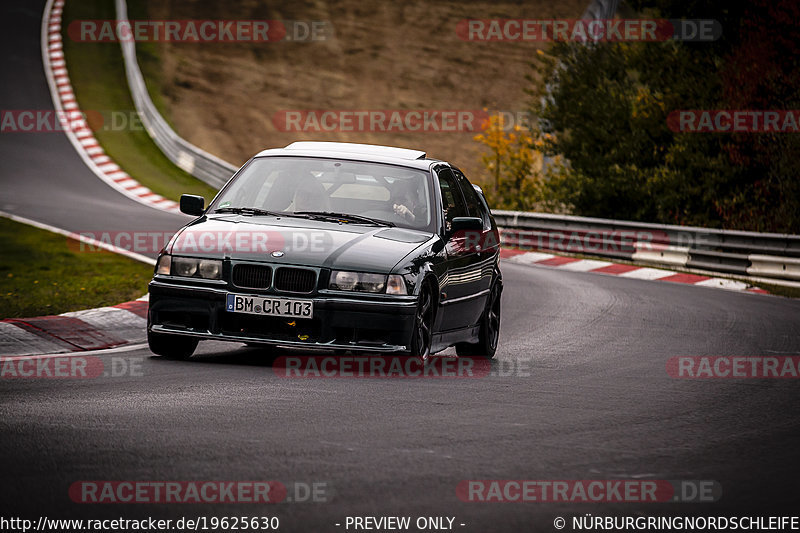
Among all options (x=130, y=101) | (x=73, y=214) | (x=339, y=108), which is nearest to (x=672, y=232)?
(x=73, y=214)

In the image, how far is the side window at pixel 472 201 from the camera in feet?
37.1

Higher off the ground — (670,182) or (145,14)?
(145,14)

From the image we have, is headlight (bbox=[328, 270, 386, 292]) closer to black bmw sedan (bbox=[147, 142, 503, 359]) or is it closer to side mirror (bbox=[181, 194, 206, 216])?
black bmw sedan (bbox=[147, 142, 503, 359])

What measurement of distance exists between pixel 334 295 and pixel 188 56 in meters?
43.4

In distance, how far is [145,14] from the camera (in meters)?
52.6

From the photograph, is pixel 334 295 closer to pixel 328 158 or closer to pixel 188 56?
pixel 328 158

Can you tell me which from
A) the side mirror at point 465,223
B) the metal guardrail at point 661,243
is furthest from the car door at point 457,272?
the metal guardrail at point 661,243

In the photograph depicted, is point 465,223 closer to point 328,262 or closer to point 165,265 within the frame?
point 328,262

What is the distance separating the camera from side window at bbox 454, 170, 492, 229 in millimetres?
11318

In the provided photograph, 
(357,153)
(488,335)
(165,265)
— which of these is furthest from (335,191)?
(488,335)

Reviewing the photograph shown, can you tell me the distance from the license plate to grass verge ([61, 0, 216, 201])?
20.7 m

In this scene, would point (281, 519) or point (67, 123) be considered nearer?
point (281, 519)

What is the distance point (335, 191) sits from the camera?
1014cm

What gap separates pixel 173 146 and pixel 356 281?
26.5m
